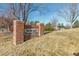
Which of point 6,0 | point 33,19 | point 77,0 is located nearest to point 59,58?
point 33,19

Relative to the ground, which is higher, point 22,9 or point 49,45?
point 22,9

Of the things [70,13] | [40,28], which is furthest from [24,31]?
[70,13]

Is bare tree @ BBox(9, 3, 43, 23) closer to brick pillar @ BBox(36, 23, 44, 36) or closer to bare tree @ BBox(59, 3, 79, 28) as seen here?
brick pillar @ BBox(36, 23, 44, 36)

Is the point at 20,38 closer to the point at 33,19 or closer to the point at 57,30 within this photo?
the point at 33,19

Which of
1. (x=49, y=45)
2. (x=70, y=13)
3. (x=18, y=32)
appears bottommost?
(x=49, y=45)

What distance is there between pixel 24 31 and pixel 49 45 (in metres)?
0.35

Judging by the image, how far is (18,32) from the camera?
2629mm

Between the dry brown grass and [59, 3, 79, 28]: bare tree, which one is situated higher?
[59, 3, 79, 28]: bare tree

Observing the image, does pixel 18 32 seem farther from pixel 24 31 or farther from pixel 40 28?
pixel 40 28

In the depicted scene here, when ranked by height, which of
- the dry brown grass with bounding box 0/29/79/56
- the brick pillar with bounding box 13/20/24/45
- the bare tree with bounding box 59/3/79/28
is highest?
the bare tree with bounding box 59/3/79/28

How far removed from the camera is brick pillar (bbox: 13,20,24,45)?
2619 mm

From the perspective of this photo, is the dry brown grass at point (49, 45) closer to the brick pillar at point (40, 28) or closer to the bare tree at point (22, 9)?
the brick pillar at point (40, 28)

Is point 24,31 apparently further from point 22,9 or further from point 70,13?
point 70,13

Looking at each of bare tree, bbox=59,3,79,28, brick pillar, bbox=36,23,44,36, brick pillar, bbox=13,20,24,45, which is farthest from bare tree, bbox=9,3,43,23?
bare tree, bbox=59,3,79,28
